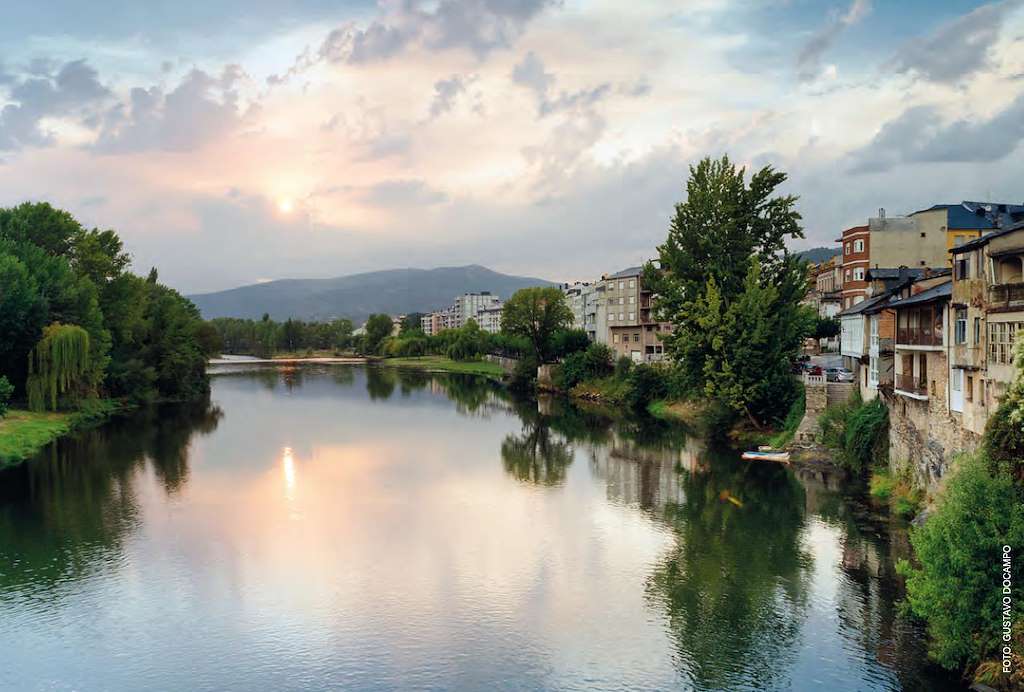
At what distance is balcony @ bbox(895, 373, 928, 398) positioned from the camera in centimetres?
2732

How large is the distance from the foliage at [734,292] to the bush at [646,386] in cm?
1387

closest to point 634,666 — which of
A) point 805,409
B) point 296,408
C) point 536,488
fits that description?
point 536,488

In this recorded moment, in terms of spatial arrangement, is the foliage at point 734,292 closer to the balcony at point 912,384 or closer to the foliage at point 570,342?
the balcony at point 912,384

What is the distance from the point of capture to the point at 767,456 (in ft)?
137

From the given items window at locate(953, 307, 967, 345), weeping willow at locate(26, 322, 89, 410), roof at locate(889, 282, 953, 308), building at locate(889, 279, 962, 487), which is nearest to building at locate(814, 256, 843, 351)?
building at locate(889, 279, 962, 487)

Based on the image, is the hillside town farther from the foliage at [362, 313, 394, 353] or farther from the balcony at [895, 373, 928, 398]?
the foliage at [362, 313, 394, 353]

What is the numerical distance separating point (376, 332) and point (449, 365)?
171 ft

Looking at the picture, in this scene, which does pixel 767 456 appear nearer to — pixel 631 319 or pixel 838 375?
pixel 838 375

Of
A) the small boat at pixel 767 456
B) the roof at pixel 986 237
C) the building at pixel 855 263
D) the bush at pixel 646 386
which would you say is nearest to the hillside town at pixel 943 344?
the roof at pixel 986 237

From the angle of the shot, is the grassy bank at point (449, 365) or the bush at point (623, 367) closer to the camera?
the bush at point (623, 367)

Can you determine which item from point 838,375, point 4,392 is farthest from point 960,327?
point 4,392

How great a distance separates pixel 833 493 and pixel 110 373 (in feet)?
189

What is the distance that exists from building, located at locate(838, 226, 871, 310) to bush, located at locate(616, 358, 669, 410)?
51.6ft

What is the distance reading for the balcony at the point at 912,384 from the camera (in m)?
27.3
